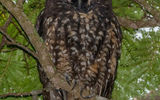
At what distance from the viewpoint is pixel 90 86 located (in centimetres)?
268

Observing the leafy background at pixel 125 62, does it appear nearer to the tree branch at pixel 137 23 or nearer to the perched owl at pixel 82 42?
the tree branch at pixel 137 23

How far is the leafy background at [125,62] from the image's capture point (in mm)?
2811

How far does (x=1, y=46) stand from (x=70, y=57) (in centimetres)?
58

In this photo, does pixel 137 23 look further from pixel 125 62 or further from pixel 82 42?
pixel 82 42

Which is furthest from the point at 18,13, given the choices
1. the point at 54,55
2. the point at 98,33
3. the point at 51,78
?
the point at 98,33

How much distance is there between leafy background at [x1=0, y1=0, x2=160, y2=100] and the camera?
9.22 ft

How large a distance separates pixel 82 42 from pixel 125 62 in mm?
571

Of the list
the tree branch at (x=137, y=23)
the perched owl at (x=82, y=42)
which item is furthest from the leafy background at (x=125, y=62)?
the perched owl at (x=82, y=42)

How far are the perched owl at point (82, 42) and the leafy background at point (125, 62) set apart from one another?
0.21 meters

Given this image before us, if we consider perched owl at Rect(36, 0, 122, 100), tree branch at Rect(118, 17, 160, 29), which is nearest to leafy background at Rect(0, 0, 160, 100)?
tree branch at Rect(118, 17, 160, 29)

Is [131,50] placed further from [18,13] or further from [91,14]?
[18,13]

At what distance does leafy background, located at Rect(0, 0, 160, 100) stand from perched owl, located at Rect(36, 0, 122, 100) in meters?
0.21

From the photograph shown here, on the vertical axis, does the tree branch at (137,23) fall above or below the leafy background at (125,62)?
above

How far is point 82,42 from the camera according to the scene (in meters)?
2.63
